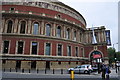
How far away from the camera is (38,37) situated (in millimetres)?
31625

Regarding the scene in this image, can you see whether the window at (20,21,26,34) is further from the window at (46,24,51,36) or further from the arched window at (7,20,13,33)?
the window at (46,24,51,36)

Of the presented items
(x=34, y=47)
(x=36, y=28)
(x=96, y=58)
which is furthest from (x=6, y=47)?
(x=96, y=58)

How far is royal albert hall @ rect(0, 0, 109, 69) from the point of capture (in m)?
30.0

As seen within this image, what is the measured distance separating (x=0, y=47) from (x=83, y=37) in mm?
27332

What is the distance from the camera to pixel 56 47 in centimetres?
3388

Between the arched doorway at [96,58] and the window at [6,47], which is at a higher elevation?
the window at [6,47]

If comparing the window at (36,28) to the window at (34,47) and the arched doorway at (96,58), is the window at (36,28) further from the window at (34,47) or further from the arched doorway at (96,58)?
the arched doorway at (96,58)

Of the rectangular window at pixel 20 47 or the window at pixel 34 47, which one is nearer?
the rectangular window at pixel 20 47

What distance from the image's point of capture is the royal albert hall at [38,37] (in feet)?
98.4

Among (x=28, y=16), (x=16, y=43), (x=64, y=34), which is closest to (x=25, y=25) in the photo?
(x=28, y=16)

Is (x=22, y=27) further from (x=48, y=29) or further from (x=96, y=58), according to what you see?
(x=96, y=58)

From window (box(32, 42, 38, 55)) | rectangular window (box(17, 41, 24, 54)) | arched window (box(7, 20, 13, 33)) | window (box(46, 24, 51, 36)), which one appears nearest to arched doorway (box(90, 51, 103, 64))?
window (box(46, 24, 51, 36))

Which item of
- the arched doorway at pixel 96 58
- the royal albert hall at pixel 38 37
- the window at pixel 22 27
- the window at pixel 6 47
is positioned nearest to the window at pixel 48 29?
the royal albert hall at pixel 38 37

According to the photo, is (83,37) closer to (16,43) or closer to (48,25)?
(48,25)
